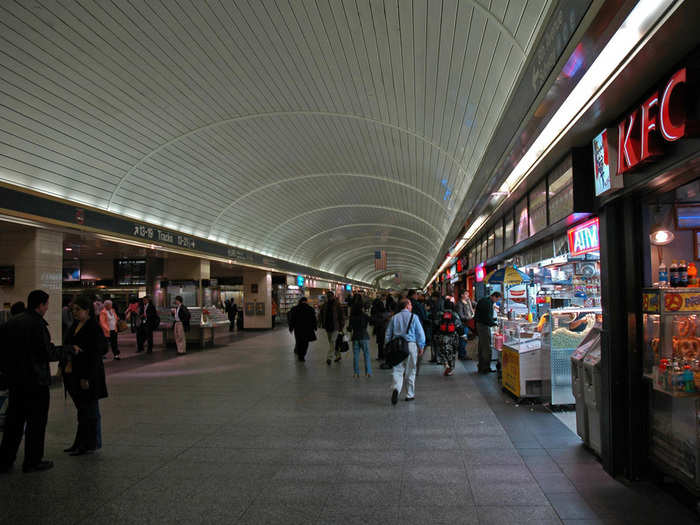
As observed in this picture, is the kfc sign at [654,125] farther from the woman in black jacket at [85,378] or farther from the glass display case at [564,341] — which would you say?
the woman in black jacket at [85,378]

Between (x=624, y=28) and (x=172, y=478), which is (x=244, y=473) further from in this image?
(x=624, y=28)

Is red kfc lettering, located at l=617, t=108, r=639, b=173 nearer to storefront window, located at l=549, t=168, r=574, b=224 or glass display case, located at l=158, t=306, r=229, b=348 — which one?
storefront window, located at l=549, t=168, r=574, b=224

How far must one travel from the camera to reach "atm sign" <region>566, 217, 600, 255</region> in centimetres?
598

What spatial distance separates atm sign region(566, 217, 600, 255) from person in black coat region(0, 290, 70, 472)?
243 inches

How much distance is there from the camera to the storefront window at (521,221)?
331 inches

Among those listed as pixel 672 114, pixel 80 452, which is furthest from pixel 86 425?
pixel 672 114

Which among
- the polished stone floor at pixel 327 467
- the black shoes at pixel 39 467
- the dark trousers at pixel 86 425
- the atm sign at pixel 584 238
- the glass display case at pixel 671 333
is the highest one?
the atm sign at pixel 584 238

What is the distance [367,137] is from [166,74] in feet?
18.4

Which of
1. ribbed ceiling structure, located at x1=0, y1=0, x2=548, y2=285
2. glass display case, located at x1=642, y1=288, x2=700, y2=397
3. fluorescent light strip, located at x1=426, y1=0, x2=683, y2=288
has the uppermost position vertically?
ribbed ceiling structure, located at x1=0, y1=0, x2=548, y2=285

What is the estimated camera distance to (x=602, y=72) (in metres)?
3.19

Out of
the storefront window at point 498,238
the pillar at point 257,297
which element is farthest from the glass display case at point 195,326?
the storefront window at point 498,238

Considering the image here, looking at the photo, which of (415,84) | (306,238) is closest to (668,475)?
(415,84)

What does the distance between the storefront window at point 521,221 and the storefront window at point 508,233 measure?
2.01ft

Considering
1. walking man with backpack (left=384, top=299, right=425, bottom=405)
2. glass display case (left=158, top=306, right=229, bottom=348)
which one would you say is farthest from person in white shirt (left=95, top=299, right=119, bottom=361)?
walking man with backpack (left=384, top=299, right=425, bottom=405)
